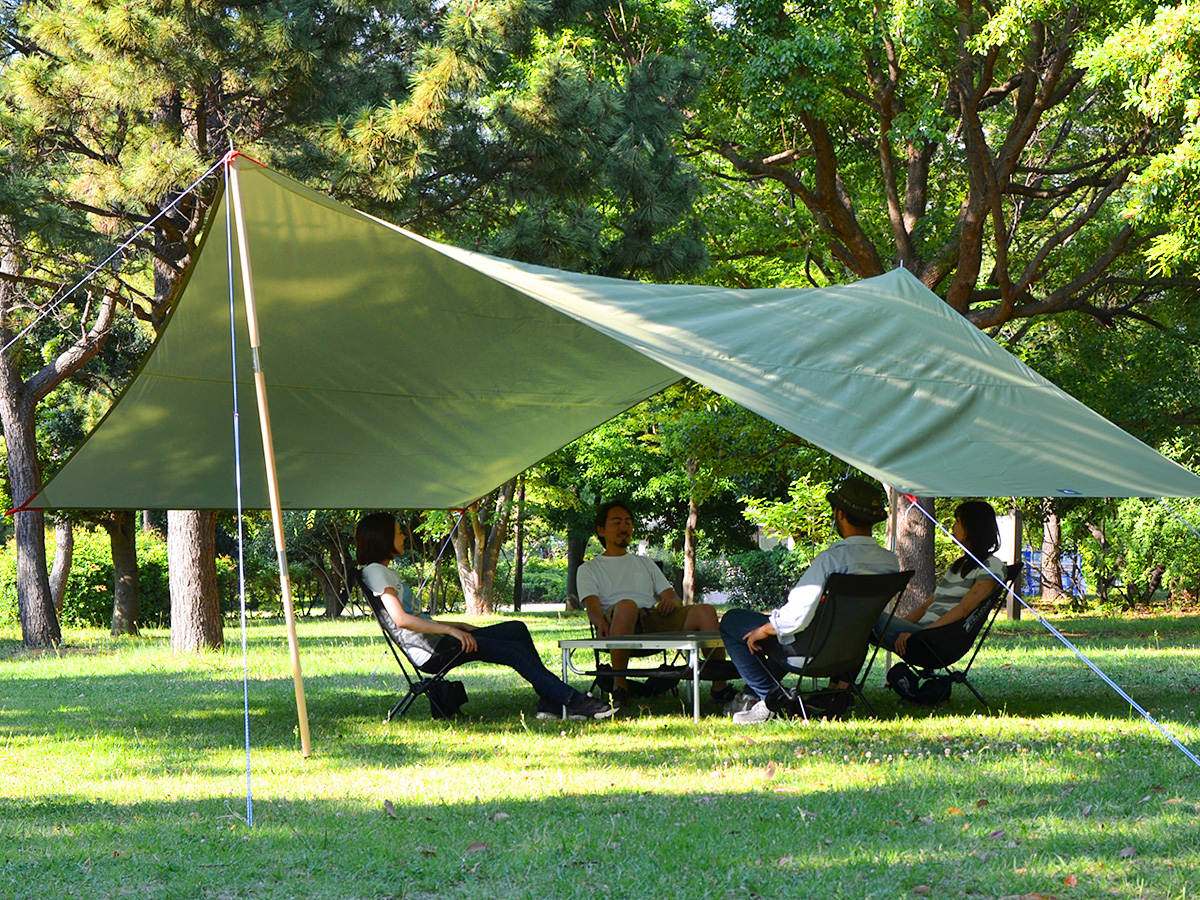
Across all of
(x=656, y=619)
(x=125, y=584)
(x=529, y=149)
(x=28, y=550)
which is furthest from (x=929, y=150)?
(x=125, y=584)

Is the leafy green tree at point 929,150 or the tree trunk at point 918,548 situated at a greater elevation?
the leafy green tree at point 929,150

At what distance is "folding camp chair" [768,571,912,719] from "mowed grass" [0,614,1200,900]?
0.97 ft

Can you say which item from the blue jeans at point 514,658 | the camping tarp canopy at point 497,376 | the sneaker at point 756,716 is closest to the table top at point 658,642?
the blue jeans at point 514,658

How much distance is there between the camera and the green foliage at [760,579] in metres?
21.3

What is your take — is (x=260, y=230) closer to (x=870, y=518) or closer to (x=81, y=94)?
(x=870, y=518)

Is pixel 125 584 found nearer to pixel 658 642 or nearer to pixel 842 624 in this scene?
pixel 658 642

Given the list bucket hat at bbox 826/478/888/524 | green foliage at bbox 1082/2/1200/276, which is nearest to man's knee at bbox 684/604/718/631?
bucket hat at bbox 826/478/888/524

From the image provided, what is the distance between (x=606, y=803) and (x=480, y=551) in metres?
16.0

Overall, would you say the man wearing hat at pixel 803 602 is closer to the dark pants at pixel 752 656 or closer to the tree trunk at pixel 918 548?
the dark pants at pixel 752 656

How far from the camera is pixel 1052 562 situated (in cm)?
1970

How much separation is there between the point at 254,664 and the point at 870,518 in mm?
6051

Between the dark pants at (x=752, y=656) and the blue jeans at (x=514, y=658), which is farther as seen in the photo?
the blue jeans at (x=514, y=658)

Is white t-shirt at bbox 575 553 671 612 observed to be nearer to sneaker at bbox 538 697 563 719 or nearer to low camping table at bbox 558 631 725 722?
low camping table at bbox 558 631 725 722

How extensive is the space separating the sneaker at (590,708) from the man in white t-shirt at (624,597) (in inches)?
29.3
